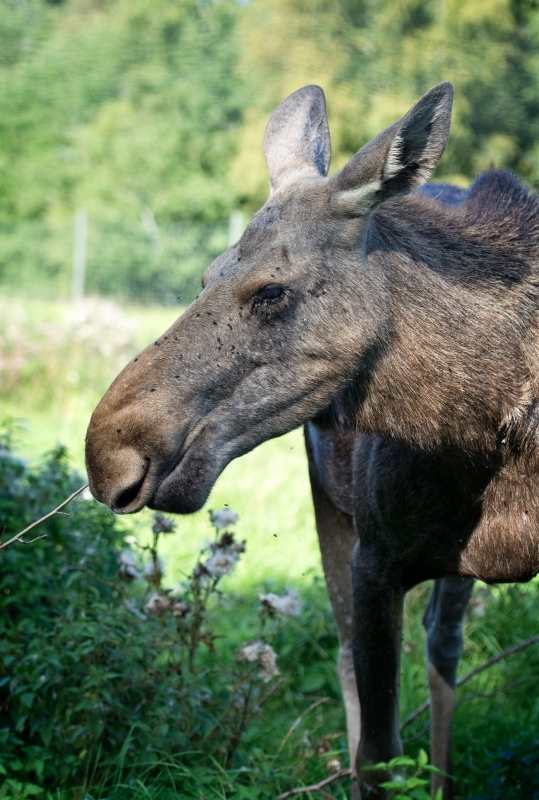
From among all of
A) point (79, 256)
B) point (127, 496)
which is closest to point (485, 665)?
point (127, 496)

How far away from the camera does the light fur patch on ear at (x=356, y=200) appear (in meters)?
2.71

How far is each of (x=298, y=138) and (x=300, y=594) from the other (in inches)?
119

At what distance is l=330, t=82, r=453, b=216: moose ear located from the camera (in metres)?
2.62

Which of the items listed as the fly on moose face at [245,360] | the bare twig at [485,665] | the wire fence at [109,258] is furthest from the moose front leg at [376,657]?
the wire fence at [109,258]

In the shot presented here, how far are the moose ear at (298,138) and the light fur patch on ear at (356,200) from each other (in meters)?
0.54

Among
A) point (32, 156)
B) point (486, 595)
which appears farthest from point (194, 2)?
point (486, 595)

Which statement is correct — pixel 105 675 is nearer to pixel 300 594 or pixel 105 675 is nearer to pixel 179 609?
pixel 179 609

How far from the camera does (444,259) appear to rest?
2.94 m

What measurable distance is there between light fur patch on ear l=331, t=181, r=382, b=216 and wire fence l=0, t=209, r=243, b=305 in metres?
16.2

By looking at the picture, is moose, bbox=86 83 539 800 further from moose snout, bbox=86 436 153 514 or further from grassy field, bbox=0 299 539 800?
grassy field, bbox=0 299 539 800

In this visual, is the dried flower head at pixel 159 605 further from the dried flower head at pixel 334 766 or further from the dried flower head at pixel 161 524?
the dried flower head at pixel 334 766

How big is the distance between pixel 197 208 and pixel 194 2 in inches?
501

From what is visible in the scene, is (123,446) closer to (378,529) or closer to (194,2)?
(378,529)

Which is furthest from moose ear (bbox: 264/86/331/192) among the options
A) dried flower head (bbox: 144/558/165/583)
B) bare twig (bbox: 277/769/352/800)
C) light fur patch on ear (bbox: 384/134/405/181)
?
bare twig (bbox: 277/769/352/800)
